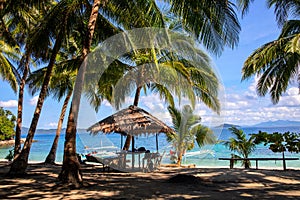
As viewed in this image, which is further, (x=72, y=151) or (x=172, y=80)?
(x=172, y=80)

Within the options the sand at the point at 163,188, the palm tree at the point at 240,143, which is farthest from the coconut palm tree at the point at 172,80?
the sand at the point at 163,188

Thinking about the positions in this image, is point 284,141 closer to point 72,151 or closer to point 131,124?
point 131,124

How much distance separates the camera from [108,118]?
928 centimetres

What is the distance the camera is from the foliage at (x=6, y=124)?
1559 inches

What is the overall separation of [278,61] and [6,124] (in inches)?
1554

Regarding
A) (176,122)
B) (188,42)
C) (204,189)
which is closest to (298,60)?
(188,42)

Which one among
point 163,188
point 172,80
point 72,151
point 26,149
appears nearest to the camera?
point 163,188

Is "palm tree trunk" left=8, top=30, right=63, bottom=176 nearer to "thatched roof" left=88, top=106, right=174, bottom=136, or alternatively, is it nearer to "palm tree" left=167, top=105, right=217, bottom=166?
"thatched roof" left=88, top=106, right=174, bottom=136

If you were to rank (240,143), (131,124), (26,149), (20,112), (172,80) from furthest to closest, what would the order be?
(240,143) → (20,112) → (172,80) → (131,124) → (26,149)

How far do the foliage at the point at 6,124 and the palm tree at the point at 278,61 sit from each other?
37.3 meters

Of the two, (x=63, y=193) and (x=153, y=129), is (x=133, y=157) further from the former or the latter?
(x=63, y=193)

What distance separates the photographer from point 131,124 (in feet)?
30.2

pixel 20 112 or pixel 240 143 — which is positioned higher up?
pixel 20 112

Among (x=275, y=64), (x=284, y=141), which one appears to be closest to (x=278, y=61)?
(x=275, y=64)
